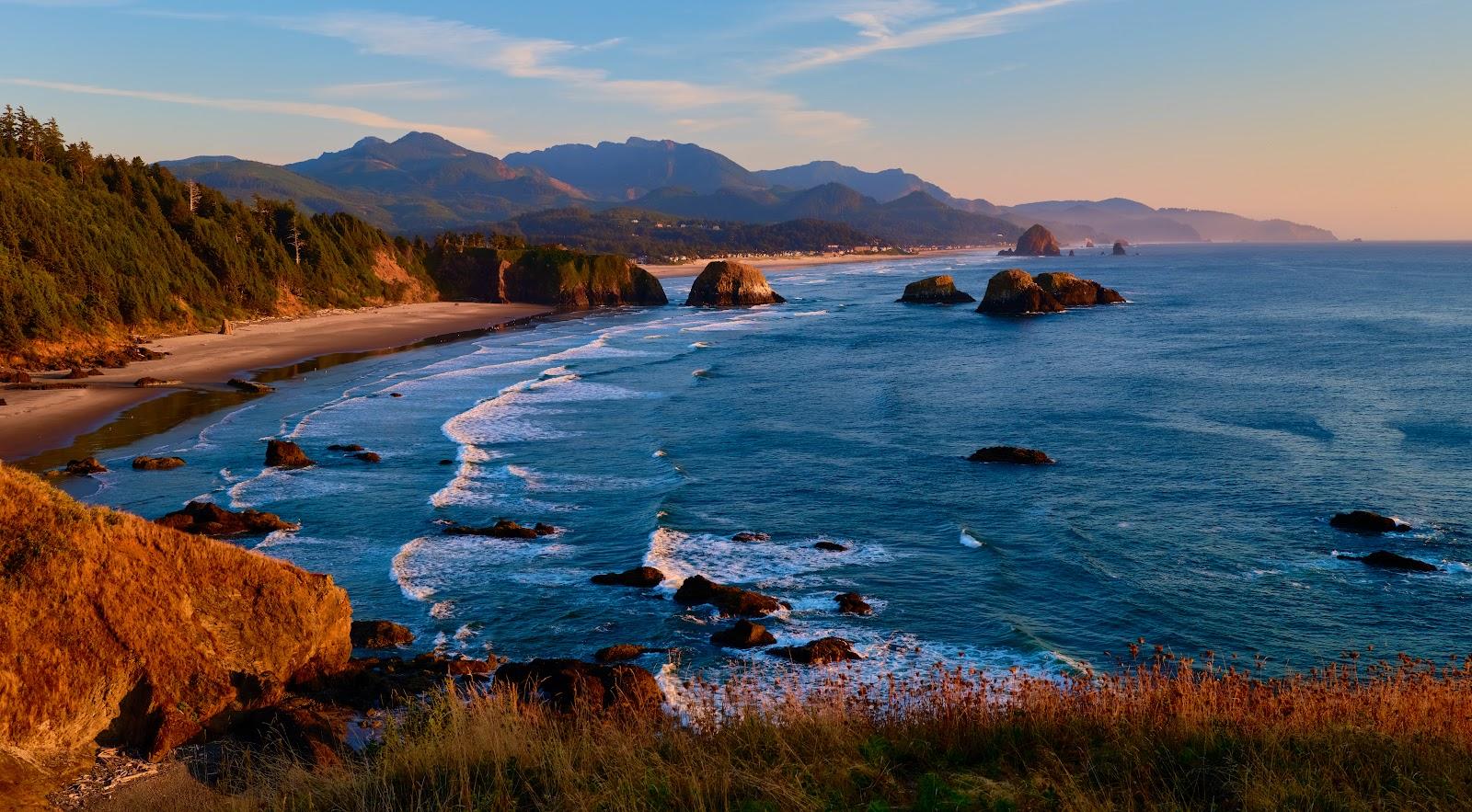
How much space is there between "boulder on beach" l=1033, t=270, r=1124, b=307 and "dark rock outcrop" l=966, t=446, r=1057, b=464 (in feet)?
256

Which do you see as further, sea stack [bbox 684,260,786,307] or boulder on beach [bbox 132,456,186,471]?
sea stack [bbox 684,260,786,307]

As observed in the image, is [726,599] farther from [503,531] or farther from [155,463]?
[155,463]

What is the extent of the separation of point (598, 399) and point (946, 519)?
2754 cm

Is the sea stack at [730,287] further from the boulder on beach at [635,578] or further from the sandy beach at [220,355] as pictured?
the boulder on beach at [635,578]

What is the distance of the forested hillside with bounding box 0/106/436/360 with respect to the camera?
59406 mm

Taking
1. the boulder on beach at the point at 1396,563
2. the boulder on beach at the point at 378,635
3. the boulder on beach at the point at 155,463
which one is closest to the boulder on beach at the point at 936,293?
the boulder on beach at the point at 1396,563

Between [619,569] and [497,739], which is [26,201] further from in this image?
[497,739]

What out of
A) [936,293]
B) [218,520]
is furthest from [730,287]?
[218,520]

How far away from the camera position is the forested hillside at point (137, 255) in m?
59.4

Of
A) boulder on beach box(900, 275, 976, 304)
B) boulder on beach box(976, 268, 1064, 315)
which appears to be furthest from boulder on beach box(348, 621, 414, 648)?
boulder on beach box(900, 275, 976, 304)

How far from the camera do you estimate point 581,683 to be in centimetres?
1509

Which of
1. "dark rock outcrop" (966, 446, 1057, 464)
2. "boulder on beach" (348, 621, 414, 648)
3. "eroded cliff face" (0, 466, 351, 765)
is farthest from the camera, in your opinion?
"dark rock outcrop" (966, 446, 1057, 464)

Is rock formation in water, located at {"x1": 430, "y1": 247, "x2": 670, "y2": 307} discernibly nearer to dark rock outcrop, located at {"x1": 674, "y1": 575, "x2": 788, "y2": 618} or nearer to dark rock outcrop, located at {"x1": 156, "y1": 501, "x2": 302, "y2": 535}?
dark rock outcrop, located at {"x1": 156, "y1": 501, "x2": 302, "y2": 535}

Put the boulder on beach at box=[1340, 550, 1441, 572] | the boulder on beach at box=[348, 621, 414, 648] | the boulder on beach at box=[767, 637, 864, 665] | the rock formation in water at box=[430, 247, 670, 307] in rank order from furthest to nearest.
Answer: the rock formation in water at box=[430, 247, 670, 307], the boulder on beach at box=[1340, 550, 1441, 572], the boulder on beach at box=[348, 621, 414, 648], the boulder on beach at box=[767, 637, 864, 665]
